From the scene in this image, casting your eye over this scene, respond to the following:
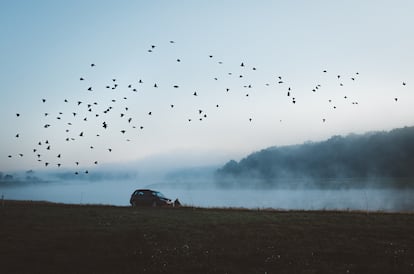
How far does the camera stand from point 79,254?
16.0 meters

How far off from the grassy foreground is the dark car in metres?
15.3

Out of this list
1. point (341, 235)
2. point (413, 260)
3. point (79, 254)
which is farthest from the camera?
point (341, 235)

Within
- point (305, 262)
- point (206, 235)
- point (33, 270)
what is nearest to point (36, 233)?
point (33, 270)

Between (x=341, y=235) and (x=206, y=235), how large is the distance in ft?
22.4

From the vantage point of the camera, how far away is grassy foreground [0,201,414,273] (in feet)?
46.0

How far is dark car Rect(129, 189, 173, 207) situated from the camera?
41281mm

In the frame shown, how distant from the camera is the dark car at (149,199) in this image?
4128cm

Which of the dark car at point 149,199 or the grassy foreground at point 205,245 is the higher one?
the dark car at point 149,199

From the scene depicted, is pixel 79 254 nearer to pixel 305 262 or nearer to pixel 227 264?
pixel 227 264

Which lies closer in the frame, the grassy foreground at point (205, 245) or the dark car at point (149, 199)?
the grassy foreground at point (205, 245)

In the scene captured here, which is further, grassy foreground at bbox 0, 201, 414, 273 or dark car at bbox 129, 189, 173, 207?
dark car at bbox 129, 189, 173, 207

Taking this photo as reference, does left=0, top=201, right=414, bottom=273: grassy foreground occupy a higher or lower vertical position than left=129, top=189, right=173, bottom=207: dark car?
lower

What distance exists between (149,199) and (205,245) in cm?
2519

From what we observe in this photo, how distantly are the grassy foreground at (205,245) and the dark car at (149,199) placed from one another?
15.3 meters
